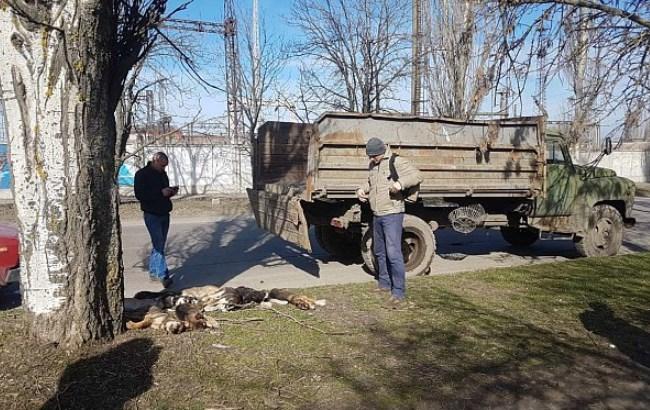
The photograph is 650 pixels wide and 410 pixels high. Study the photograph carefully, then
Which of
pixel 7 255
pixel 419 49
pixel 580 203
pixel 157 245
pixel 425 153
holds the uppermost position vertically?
pixel 419 49

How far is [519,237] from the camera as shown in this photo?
34.8 ft

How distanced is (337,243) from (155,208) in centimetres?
328

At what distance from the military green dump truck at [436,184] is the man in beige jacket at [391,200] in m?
1.37

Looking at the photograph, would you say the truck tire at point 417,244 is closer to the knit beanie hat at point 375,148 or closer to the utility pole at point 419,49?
the knit beanie hat at point 375,148

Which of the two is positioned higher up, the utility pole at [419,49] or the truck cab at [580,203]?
the utility pole at [419,49]

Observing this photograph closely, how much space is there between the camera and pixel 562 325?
Result: 4832mm

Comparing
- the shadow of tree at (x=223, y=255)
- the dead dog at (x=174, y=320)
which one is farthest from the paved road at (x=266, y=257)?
the dead dog at (x=174, y=320)

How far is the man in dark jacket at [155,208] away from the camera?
7191 mm

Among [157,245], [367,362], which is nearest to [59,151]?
[367,362]

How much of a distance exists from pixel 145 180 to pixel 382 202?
11.5 ft

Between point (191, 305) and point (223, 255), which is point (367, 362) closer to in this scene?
point (191, 305)

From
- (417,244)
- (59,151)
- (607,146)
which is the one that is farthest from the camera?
(607,146)

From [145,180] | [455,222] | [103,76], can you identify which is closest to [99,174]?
[103,76]

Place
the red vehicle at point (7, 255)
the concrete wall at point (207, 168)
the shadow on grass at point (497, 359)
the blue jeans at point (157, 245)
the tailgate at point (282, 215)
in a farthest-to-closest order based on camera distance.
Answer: the concrete wall at point (207, 168)
the blue jeans at point (157, 245)
the tailgate at point (282, 215)
the red vehicle at point (7, 255)
the shadow on grass at point (497, 359)
